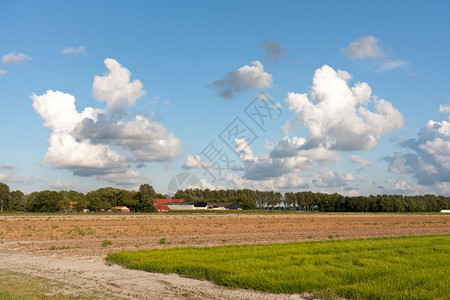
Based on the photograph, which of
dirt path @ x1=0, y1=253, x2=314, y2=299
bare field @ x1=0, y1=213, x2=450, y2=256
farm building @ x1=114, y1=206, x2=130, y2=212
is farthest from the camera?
farm building @ x1=114, y1=206, x2=130, y2=212

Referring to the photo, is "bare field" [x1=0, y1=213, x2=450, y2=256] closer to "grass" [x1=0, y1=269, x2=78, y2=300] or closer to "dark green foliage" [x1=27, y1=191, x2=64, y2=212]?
A: "grass" [x1=0, y1=269, x2=78, y2=300]

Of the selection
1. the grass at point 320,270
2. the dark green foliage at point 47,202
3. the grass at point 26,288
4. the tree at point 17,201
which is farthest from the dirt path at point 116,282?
the tree at point 17,201

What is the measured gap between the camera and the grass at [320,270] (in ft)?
45.1

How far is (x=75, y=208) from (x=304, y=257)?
593ft

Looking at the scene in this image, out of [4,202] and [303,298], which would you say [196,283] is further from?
[4,202]

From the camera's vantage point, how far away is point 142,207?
Answer: 158m

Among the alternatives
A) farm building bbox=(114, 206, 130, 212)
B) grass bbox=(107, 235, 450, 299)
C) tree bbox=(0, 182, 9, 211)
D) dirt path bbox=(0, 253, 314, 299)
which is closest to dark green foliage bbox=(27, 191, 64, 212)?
farm building bbox=(114, 206, 130, 212)

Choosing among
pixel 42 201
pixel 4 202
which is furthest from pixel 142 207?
pixel 4 202

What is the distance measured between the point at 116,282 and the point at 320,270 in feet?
28.4

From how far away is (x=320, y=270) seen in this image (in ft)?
56.7

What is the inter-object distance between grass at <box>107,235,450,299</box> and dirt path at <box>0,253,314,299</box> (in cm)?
83

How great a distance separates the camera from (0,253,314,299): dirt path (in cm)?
1421

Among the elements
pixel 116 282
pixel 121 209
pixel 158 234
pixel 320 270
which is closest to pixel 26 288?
pixel 116 282

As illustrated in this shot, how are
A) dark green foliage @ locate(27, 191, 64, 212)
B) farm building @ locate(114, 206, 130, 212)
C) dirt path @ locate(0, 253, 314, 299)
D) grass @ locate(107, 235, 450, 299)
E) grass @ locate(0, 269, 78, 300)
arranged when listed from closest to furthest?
grass @ locate(0, 269, 78, 300) < grass @ locate(107, 235, 450, 299) < dirt path @ locate(0, 253, 314, 299) < dark green foliage @ locate(27, 191, 64, 212) < farm building @ locate(114, 206, 130, 212)
